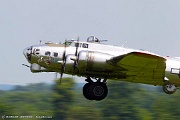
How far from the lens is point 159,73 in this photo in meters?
23.7

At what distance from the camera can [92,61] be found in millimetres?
22625

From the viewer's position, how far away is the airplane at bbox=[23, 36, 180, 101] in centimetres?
2261

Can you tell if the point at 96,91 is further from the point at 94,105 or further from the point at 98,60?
the point at 94,105

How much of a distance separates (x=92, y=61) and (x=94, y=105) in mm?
47938

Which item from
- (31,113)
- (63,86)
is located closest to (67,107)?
(63,86)

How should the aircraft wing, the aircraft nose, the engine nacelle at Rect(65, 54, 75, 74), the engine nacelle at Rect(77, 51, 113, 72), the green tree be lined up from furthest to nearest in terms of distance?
1. the green tree
2. the aircraft nose
3. the engine nacelle at Rect(65, 54, 75, 74)
4. the engine nacelle at Rect(77, 51, 113, 72)
5. the aircraft wing

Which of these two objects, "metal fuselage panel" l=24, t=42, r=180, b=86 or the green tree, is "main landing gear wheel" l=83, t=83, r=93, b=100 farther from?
the green tree

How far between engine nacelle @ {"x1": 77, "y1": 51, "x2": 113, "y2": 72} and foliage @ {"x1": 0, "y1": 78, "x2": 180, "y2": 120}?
35.5 metres

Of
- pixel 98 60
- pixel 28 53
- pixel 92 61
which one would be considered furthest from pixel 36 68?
pixel 98 60

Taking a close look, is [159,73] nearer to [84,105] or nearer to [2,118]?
[2,118]

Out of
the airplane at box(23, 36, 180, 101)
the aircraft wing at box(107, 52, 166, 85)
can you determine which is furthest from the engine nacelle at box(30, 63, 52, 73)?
the aircraft wing at box(107, 52, 166, 85)

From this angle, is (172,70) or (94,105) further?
(94,105)

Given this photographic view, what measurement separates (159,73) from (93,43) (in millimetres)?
3251

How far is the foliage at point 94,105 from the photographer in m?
62.6
